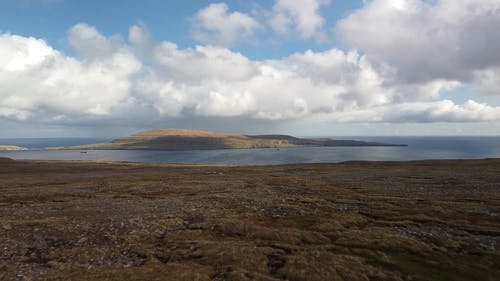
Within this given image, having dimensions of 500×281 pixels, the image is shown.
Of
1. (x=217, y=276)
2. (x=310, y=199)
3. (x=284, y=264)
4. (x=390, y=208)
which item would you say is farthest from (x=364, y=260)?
(x=310, y=199)

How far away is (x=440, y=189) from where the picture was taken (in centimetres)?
5606

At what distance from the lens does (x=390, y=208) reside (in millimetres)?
39781

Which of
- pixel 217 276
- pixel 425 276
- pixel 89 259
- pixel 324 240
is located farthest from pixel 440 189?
pixel 89 259

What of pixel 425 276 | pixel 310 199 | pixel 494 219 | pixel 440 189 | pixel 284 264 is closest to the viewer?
pixel 425 276

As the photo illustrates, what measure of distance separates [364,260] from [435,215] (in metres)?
18.7

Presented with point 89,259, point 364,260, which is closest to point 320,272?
point 364,260

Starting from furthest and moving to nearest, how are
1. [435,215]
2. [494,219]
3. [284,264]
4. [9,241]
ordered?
[435,215]
[494,219]
[9,241]
[284,264]

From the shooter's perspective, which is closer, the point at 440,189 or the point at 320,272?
the point at 320,272

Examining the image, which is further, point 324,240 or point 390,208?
point 390,208

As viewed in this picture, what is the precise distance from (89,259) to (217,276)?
354 inches

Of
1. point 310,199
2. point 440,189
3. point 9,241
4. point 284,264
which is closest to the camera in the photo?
point 284,264

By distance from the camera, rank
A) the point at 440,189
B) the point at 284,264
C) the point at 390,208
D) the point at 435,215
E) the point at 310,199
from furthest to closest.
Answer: the point at 440,189, the point at 310,199, the point at 390,208, the point at 435,215, the point at 284,264

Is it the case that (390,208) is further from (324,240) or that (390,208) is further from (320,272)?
(320,272)

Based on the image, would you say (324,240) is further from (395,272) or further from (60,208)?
(60,208)
